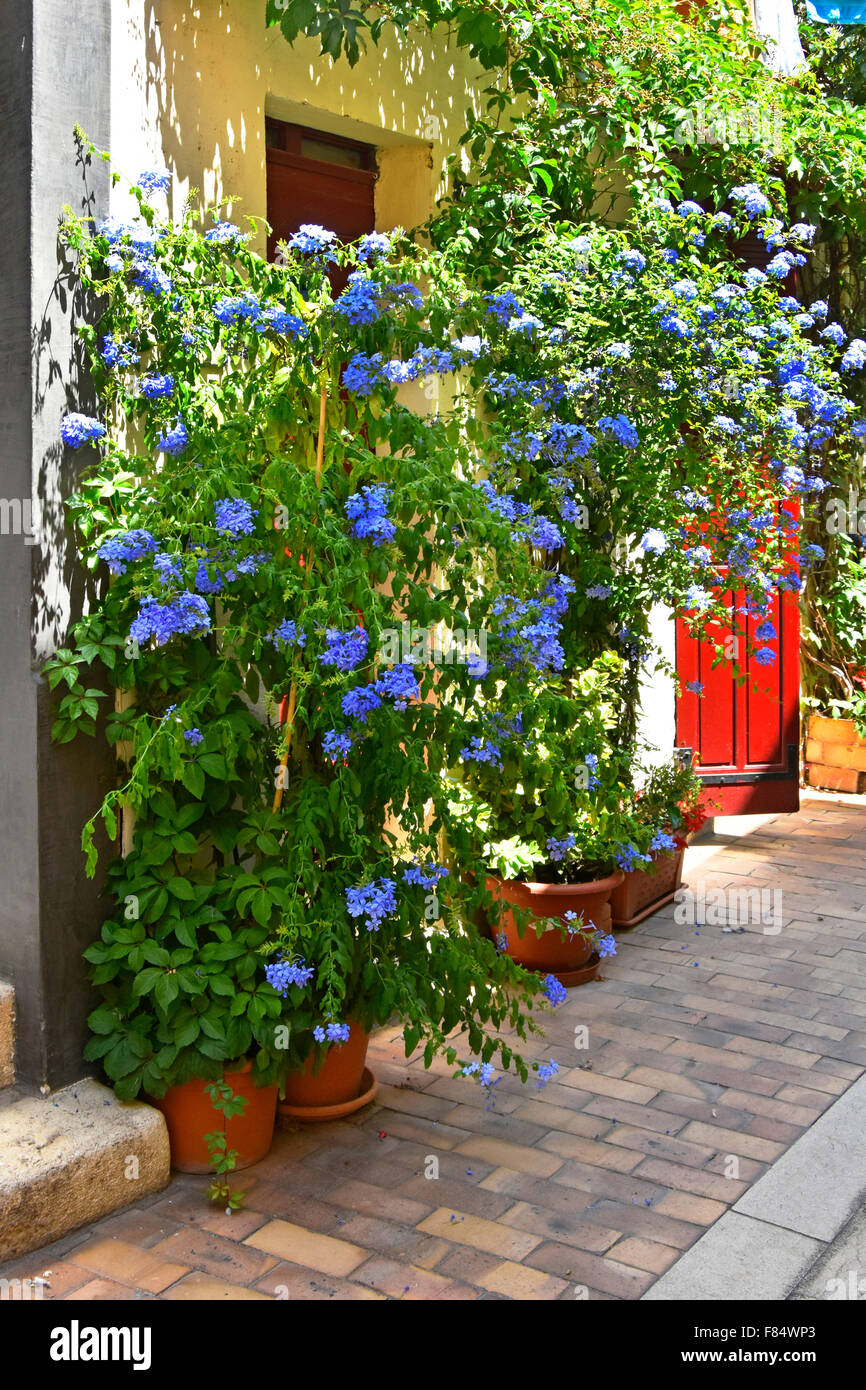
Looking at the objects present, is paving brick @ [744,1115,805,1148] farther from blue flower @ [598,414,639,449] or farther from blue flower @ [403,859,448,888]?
blue flower @ [598,414,639,449]

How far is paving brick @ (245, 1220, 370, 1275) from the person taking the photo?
10.8 ft

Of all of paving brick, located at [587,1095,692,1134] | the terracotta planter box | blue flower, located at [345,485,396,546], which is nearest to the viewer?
blue flower, located at [345,485,396,546]

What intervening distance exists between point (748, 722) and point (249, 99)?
15.1 ft

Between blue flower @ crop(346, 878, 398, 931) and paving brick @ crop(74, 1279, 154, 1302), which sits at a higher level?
blue flower @ crop(346, 878, 398, 931)

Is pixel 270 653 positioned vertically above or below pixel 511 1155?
above

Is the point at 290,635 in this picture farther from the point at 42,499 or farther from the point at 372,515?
the point at 42,499

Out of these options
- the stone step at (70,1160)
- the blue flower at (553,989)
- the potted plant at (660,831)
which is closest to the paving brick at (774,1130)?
the blue flower at (553,989)

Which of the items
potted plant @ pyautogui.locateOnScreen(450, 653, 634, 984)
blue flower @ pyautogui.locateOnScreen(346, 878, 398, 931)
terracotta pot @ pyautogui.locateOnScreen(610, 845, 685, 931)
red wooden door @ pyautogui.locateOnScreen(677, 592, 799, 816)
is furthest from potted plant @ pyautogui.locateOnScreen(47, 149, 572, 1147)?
red wooden door @ pyautogui.locateOnScreen(677, 592, 799, 816)

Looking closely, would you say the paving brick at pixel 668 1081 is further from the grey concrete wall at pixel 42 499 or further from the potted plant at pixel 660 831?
the grey concrete wall at pixel 42 499


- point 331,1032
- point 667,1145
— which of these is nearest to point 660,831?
point 667,1145

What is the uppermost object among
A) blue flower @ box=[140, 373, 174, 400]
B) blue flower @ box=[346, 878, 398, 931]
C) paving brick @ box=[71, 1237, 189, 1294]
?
blue flower @ box=[140, 373, 174, 400]

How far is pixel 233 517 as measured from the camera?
3361 millimetres
